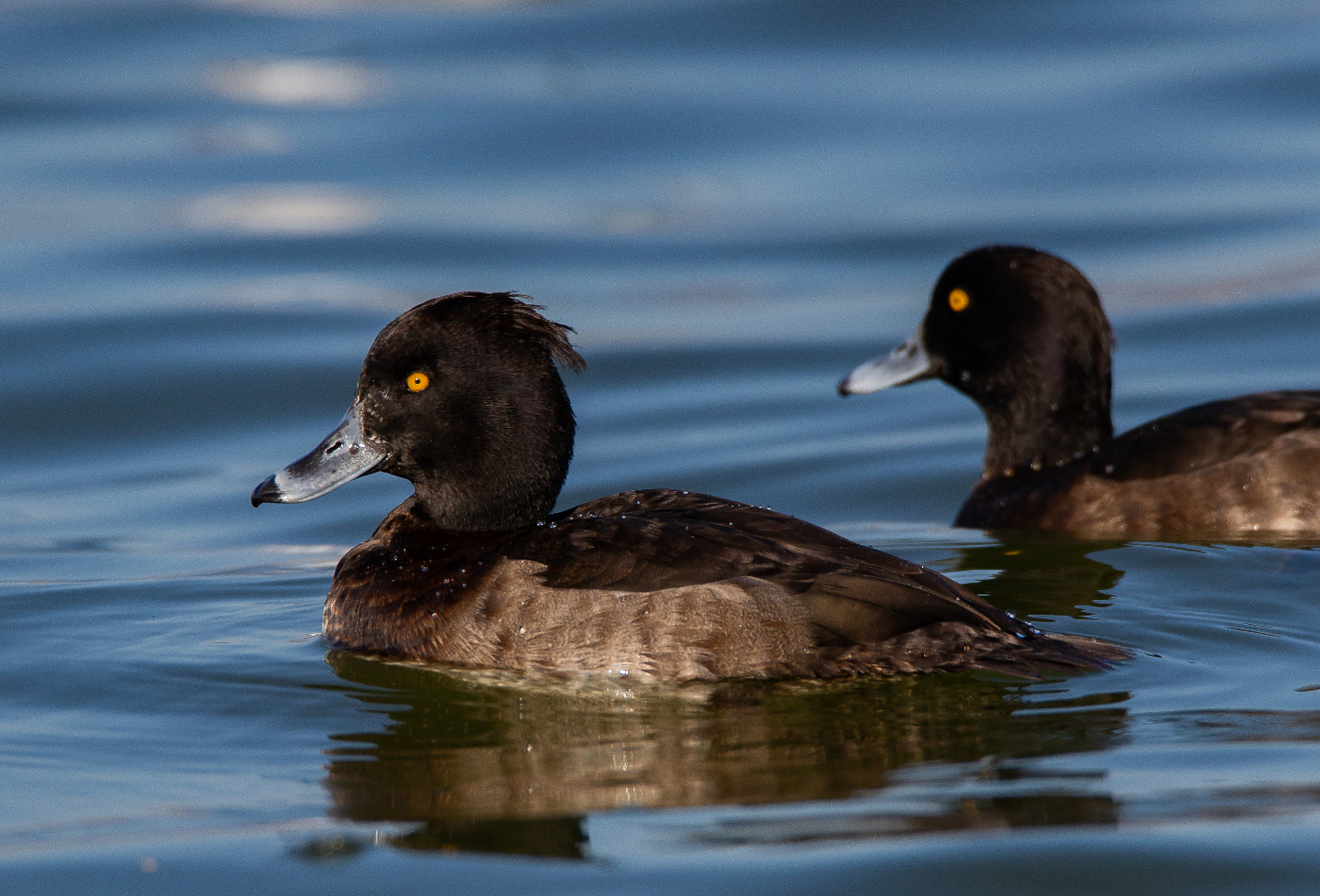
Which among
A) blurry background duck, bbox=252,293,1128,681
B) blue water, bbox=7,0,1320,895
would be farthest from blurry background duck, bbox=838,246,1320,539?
blurry background duck, bbox=252,293,1128,681

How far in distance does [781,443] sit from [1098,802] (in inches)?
239

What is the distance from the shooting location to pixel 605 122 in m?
16.8

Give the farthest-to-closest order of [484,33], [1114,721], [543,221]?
[484,33], [543,221], [1114,721]

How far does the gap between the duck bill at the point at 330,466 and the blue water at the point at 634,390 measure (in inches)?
20.5

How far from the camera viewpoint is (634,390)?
11812mm

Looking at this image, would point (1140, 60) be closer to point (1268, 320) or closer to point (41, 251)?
point (1268, 320)

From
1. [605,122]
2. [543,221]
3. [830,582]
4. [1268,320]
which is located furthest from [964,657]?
[605,122]

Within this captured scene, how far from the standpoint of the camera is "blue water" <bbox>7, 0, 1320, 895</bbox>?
14.7ft

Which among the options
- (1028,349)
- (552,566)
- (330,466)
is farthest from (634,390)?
(552,566)

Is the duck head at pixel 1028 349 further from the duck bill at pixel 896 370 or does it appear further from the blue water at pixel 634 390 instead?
the blue water at pixel 634 390

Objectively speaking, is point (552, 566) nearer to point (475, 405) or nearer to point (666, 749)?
point (475, 405)

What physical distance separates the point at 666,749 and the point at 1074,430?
4.24 m

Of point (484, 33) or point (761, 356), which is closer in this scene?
point (761, 356)

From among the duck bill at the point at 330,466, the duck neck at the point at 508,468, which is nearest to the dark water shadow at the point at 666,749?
the duck neck at the point at 508,468
